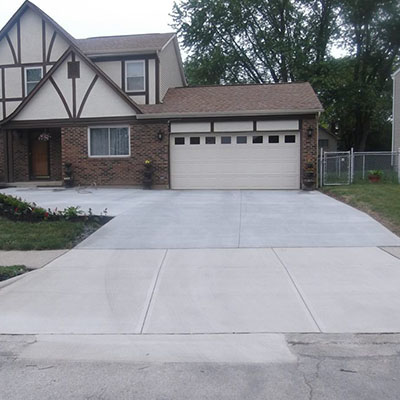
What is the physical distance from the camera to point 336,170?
773 inches

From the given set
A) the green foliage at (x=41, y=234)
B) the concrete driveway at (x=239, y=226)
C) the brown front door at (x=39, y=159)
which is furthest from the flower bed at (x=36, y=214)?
the brown front door at (x=39, y=159)

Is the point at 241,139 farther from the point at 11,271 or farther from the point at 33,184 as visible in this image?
the point at 11,271

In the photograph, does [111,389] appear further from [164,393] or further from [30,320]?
[30,320]

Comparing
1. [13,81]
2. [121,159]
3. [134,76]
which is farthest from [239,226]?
[13,81]

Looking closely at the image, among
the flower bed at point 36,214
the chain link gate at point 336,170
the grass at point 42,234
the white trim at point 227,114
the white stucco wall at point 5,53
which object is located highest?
the white stucco wall at point 5,53

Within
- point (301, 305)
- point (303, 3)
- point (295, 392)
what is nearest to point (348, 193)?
point (301, 305)

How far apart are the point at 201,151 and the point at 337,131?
93.0 ft

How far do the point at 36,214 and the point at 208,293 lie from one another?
6069 mm

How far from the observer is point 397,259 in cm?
746

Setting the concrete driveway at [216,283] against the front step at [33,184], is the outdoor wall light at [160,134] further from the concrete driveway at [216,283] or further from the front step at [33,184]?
the concrete driveway at [216,283]

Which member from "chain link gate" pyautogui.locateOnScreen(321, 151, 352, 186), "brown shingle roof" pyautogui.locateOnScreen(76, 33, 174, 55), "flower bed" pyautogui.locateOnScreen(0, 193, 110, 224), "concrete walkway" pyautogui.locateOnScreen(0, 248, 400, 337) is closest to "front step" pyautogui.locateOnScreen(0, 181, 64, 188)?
"brown shingle roof" pyautogui.locateOnScreen(76, 33, 174, 55)

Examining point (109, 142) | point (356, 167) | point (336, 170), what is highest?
point (109, 142)

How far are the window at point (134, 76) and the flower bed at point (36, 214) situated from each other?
1036cm

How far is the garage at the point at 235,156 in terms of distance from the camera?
17917mm
